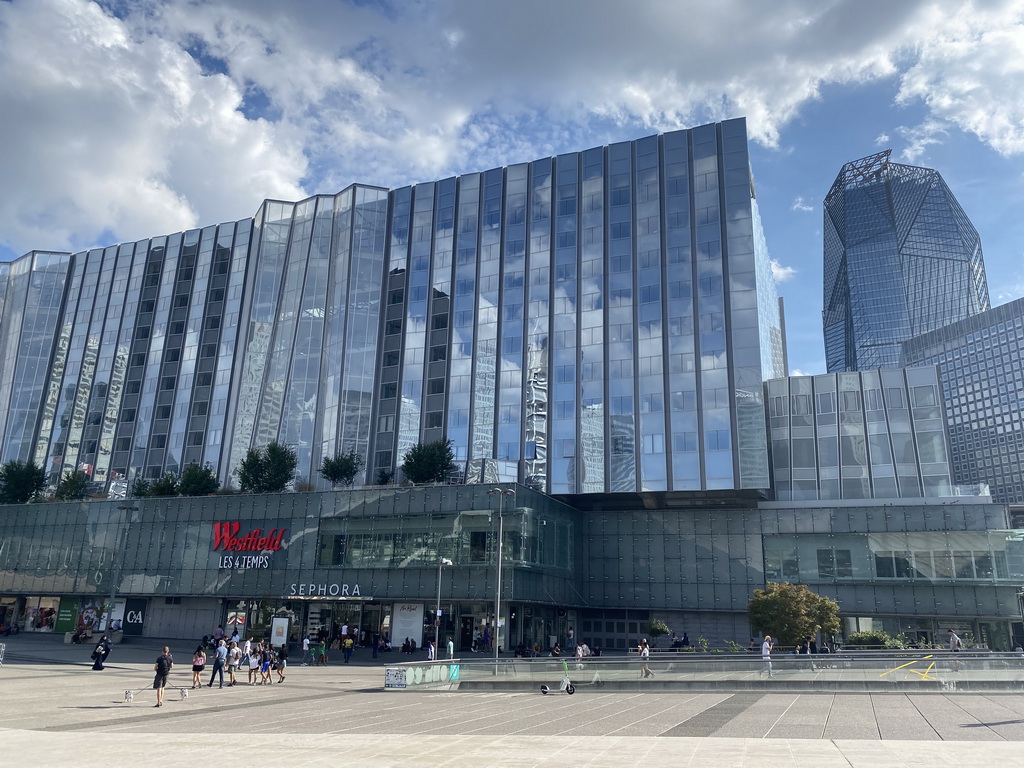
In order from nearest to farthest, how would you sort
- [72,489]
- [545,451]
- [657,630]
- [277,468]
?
1. [657,630]
2. [545,451]
3. [277,468]
4. [72,489]

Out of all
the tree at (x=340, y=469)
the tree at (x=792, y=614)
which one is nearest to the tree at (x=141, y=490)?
the tree at (x=340, y=469)

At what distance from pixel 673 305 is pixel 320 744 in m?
57.2

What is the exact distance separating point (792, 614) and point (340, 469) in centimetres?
4087

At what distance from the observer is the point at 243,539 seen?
65.0m

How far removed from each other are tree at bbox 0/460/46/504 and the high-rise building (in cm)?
838

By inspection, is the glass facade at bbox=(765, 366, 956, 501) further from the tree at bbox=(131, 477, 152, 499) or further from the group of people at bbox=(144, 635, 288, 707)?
the tree at bbox=(131, 477, 152, 499)

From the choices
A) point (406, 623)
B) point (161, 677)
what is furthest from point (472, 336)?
point (161, 677)

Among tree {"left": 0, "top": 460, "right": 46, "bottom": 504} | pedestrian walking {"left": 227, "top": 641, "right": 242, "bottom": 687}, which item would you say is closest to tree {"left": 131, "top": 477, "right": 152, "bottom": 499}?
tree {"left": 0, "top": 460, "right": 46, "bottom": 504}

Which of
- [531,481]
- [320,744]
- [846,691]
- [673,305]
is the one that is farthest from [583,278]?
[320,744]

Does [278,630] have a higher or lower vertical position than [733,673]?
higher

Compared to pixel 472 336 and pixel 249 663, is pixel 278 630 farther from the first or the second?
pixel 472 336

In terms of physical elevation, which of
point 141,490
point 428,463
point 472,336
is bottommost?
point 141,490

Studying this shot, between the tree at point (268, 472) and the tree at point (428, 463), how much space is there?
11453 mm

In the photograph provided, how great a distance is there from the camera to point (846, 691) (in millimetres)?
30859
